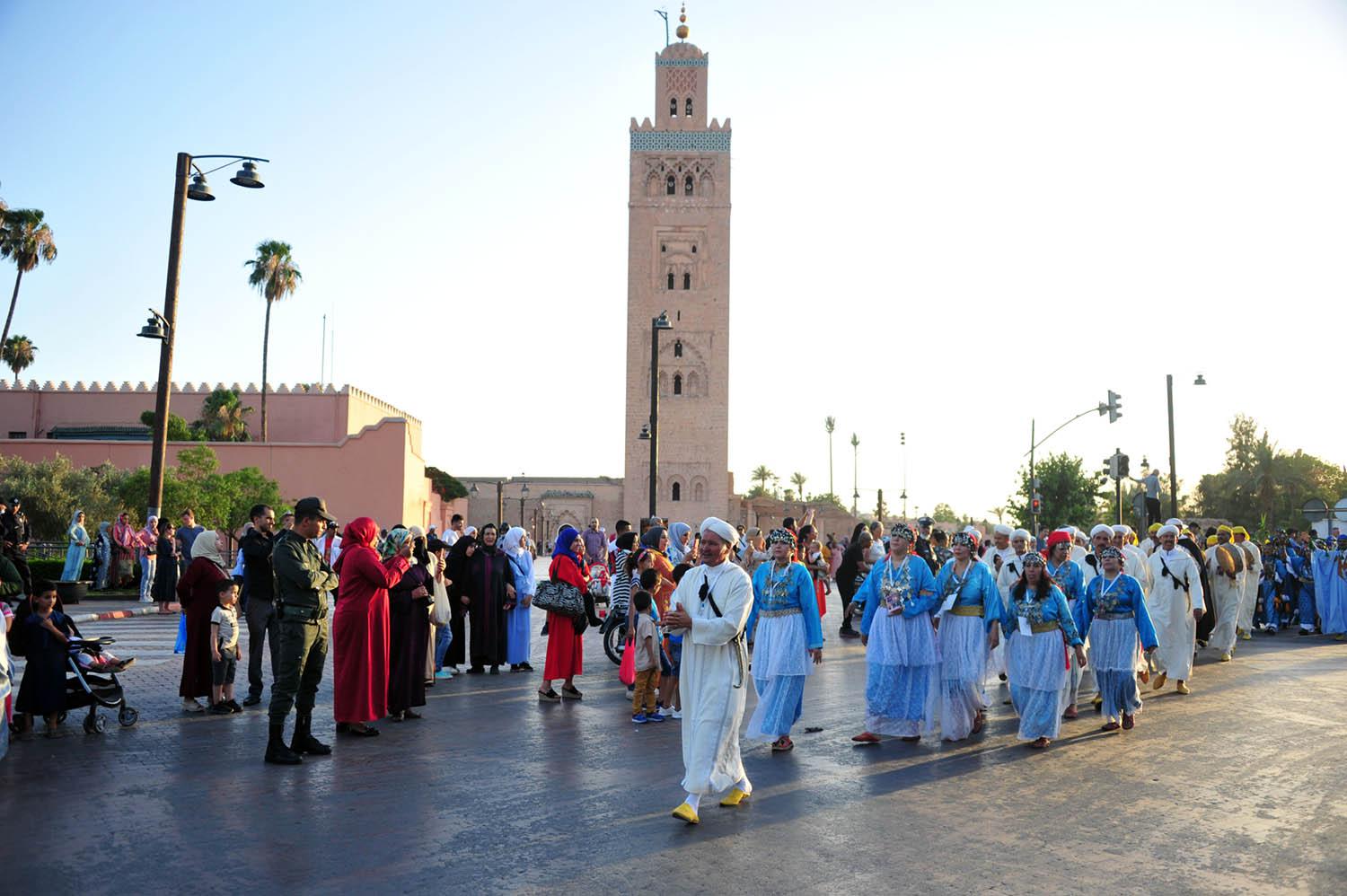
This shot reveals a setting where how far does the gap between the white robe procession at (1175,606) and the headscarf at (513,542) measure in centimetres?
710

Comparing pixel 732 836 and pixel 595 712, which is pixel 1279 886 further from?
pixel 595 712

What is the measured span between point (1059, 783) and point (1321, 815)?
1.50 meters

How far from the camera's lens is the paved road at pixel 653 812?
5297 mm

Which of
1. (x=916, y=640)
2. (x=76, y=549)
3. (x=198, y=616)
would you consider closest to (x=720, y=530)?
(x=916, y=640)

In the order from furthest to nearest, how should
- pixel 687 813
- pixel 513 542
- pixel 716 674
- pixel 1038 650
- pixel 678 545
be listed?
pixel 678 545
pixel 513 542
pixel 1038 650
pixel 716 674
pixel 687 813

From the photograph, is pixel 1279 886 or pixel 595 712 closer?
pixel 1279 886

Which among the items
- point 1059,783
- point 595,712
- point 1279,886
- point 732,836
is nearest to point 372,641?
point 595,712

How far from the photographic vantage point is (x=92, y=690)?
924cm

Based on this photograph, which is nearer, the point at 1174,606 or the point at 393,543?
the point at 393,543

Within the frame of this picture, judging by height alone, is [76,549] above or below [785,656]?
above

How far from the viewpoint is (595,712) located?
34.2ft

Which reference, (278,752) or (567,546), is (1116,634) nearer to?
(567,546)

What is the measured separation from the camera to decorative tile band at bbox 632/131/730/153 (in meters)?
66.8

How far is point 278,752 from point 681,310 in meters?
58.3
